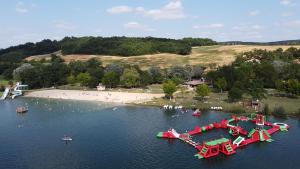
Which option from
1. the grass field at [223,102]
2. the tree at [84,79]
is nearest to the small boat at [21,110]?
the grass field at [223,102]

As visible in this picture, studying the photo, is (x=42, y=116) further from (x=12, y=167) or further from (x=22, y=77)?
(x=22, y=77)

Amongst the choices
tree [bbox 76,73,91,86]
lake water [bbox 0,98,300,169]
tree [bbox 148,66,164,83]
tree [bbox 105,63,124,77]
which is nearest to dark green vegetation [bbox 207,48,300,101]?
lake water [bbox 0,98,300,169]

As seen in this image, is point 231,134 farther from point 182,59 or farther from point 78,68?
point 182,59

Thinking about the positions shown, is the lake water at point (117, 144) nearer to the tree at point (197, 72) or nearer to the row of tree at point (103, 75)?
the row of tree at point (103, 75)

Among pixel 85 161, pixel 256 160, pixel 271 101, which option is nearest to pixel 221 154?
pixel 256 160

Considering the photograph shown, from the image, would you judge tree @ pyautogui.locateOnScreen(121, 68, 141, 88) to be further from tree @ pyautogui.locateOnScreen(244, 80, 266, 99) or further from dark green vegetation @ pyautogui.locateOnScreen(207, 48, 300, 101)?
tree @ pyautogui.locateOnScreen(244, 80, 266, 99)

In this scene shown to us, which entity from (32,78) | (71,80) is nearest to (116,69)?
(71,80)

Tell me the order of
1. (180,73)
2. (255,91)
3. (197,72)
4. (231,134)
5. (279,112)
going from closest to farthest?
(231,134) → (279,112) → (255,91) → (180,73) → (197,72)
